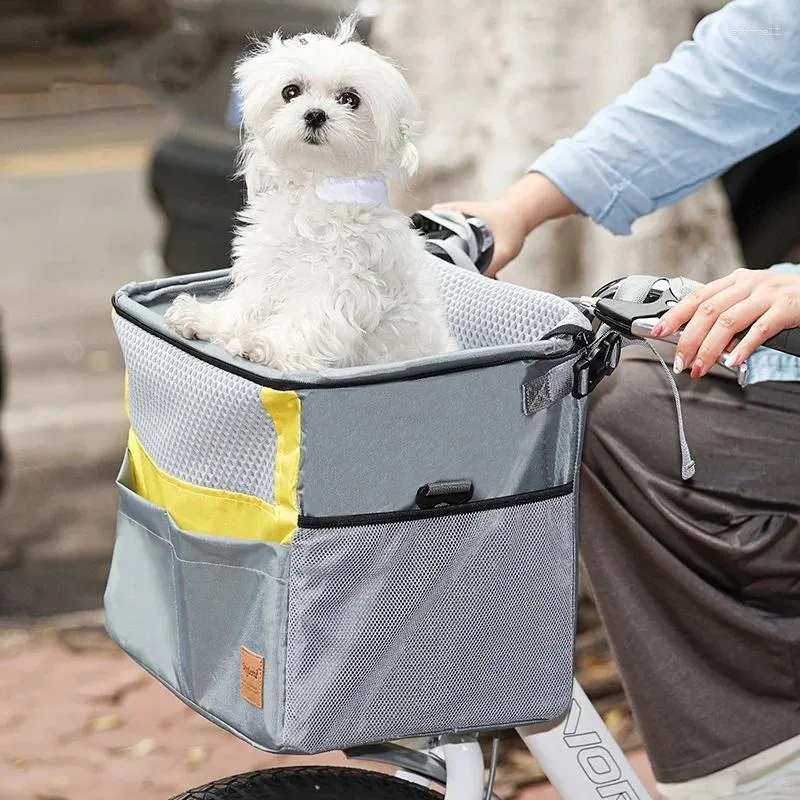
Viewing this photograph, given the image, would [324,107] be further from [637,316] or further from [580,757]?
[580,757]

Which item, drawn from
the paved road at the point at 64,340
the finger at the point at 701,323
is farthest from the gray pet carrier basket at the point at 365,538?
the paved road at the point at 64,340

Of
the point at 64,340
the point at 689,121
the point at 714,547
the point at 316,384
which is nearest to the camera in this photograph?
the point at 316,384

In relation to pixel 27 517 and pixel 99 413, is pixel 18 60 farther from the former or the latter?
pixel 27 517

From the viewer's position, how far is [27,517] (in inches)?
186

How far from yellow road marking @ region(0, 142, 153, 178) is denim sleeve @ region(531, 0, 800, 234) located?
9.39m

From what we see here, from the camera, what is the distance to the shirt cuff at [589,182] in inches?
76.7

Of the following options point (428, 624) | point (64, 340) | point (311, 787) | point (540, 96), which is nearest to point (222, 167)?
point (64, 340)

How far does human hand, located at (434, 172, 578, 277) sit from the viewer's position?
193 centimetres

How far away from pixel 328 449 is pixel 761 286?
1.72ft

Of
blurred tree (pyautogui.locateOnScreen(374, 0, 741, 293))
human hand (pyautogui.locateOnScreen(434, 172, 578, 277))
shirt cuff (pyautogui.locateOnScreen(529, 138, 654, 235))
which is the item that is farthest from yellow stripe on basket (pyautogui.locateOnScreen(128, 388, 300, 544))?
blurred tree (pyautogui.locateOnScreen(374, 0, 741, 293))

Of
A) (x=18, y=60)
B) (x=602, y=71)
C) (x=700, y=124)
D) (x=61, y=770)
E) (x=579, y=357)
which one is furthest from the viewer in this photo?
(x=18, y=60)

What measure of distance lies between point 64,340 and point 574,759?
557 cm

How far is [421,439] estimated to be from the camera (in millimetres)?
1269

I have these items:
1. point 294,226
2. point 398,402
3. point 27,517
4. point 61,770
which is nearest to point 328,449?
point 398,402
